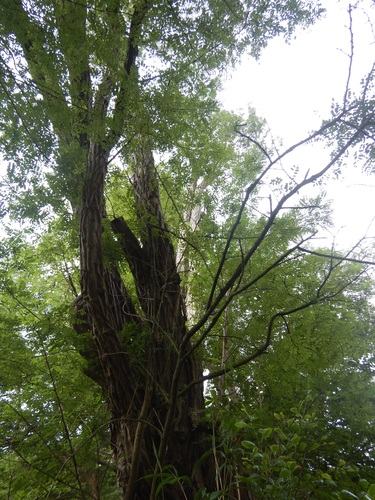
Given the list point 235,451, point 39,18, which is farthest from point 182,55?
point 235,451

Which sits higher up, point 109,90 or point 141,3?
point 141,3

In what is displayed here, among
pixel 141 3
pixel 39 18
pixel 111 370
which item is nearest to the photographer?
pixel 39 18

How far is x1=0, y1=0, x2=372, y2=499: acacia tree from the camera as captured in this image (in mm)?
2167

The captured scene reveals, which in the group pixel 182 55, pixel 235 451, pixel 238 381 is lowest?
pixel 235 451

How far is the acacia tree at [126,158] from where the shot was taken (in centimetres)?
217

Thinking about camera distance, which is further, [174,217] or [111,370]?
[174,217]

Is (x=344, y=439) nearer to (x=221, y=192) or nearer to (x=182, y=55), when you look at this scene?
(x=221, y=192)

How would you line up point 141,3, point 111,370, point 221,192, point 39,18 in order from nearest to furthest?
1. point 39,18
2. point 111,370
3. point 141,3
4. point 221,192

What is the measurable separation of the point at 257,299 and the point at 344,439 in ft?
3.99

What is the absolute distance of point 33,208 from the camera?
8.71 feet

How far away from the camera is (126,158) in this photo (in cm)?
322

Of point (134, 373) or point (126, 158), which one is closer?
point (134, 373)

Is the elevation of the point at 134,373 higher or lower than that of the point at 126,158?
lower

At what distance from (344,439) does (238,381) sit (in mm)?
962
